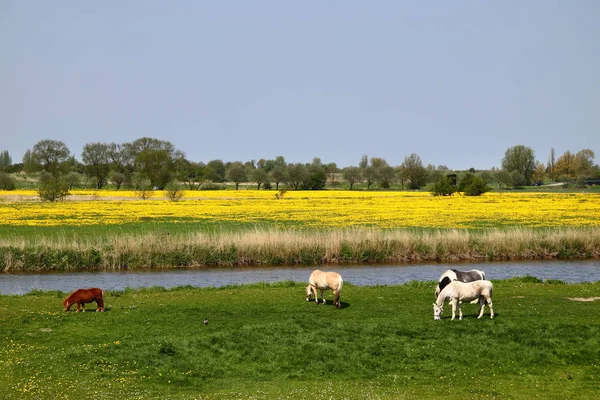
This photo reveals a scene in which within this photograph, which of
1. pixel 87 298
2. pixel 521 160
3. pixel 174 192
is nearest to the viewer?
pixel 87 298

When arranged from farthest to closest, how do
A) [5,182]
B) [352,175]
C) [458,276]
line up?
[352,175] → [5,182] → [458,276]

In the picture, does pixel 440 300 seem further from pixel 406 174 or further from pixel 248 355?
pixel 406 174

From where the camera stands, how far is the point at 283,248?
35062 mm

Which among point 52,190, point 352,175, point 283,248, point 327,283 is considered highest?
point 352,175

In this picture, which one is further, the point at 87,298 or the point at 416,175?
the point at 416,175

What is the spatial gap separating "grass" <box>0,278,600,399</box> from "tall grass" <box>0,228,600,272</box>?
14.9 metres

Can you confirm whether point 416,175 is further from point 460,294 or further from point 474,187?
point 460,294

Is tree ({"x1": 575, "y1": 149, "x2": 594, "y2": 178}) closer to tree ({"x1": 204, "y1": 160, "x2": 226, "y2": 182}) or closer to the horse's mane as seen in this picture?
tree ({"x1": 204, "y1": 160, "x2": 226, "y2": 182})

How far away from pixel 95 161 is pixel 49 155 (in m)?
12.3

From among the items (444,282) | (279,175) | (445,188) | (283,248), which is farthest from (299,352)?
(279,175)

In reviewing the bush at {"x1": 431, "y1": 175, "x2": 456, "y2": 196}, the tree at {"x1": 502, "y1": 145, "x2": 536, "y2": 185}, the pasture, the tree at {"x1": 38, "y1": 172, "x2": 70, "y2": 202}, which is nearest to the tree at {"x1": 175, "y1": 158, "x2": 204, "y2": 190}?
the tree at {"x1": 38, "y1": 172, "x2": 70, "y2": 202}

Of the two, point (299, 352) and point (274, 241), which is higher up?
point (274, 241)

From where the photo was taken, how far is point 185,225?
158ft

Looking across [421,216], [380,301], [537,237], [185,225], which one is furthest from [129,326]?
[421,216]
